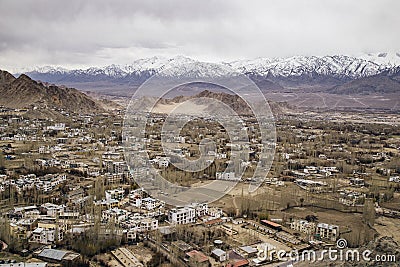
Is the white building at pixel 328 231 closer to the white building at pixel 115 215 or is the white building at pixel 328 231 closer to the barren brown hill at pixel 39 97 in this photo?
the white building at pixel 115 215

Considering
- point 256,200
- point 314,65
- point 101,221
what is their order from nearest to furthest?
point 101,221 < point 256,200 < point 314,65

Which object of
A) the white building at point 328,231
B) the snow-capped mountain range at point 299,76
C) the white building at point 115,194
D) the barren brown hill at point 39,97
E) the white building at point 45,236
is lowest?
the white building at point 45,236

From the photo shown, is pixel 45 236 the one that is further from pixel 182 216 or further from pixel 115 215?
pixel 182 216

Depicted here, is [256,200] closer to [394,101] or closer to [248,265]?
[248,265]

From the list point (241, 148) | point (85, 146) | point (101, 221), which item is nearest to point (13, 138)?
point (85, 146)

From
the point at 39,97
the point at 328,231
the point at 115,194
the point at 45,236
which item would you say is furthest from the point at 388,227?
the point at 39,97

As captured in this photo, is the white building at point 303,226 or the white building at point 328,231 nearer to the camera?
the white building at point 328,231

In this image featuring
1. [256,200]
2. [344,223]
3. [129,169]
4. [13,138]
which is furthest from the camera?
[13,138]

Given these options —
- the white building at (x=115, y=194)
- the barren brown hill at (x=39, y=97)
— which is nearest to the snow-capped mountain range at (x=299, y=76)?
the barren brown hill at (x=39, y=97)
